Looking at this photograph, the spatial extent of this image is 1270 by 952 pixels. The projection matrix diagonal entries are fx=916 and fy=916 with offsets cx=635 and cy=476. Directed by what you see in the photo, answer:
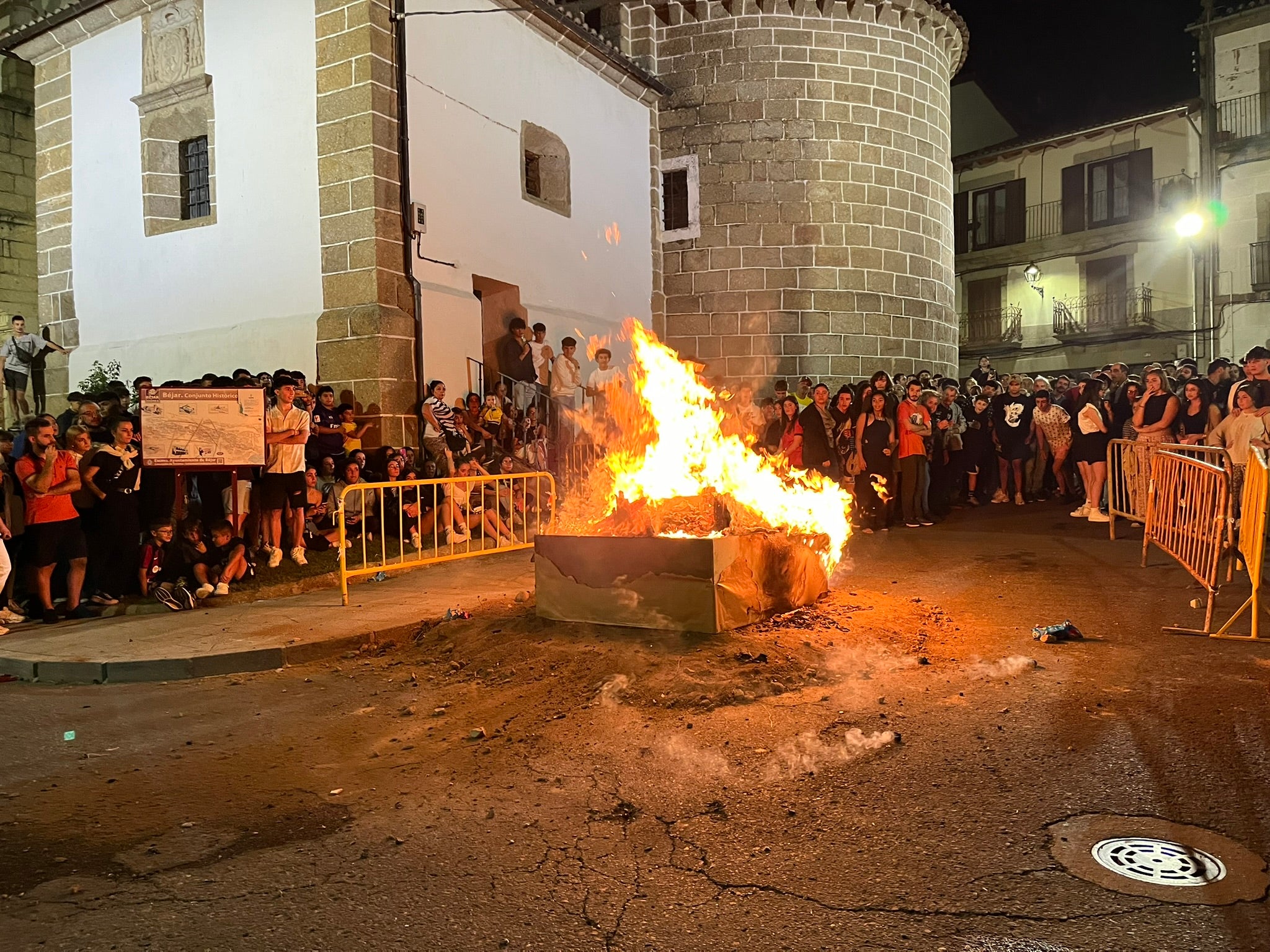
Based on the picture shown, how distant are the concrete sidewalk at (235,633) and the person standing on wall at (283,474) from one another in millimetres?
876

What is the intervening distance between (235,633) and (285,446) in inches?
113

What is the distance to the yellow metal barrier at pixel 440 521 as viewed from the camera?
9.80 metres

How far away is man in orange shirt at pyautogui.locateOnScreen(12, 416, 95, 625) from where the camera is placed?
26.8 ft

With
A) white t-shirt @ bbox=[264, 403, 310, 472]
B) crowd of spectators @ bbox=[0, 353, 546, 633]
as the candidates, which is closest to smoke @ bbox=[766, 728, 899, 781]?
crowd of spectators @ bbox=[0, 353, 546, 633]

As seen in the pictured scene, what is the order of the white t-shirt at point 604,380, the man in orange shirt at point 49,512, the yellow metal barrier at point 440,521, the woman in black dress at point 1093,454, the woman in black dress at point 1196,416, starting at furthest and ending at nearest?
the white t-shirt at point 604,380 → the woman in black dress at point 1093,454 → the woman in black dress at point 1196,416 → the yellow metal barrier at point 440,521 → the man in orange shirt at point 49,512

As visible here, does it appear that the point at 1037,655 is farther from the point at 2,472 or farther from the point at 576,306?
the point at 576,306

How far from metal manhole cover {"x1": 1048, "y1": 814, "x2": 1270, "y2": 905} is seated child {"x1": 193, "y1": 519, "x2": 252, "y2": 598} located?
806 cm

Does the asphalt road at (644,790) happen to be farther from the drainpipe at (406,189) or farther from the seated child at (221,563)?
the drainpipe at (406,189)

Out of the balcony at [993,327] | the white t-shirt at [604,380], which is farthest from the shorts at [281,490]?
the balcony at [993,327]

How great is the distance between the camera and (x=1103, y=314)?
97.8ft

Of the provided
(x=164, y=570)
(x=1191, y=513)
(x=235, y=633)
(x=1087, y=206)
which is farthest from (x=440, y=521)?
(x=1087, y=206)

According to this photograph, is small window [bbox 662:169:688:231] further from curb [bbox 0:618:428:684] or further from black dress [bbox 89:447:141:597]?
curb [bbox 0:618:428:684]

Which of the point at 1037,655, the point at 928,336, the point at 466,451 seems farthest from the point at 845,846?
the point at 928,336

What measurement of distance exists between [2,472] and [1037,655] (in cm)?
870
